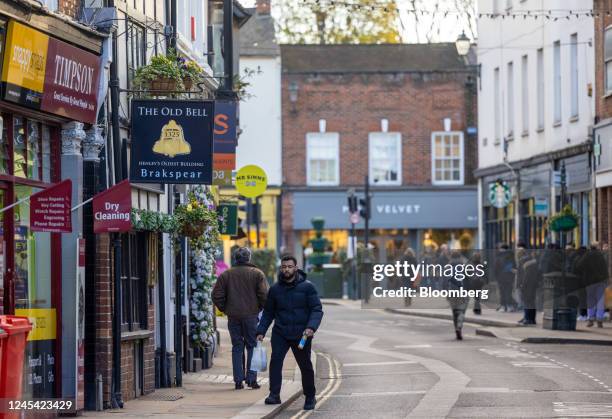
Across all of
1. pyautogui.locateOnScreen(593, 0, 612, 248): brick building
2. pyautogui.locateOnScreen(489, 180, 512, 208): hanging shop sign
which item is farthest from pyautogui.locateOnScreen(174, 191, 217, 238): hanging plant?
pyautogui.locateOnScreen(489, 180, 512, 208): hanging shop sign

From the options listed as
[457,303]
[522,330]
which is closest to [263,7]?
[522,330]

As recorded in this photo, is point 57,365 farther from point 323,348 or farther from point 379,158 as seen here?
point 379,158

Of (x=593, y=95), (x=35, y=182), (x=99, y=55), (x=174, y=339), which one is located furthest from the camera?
(x=593, y=95)

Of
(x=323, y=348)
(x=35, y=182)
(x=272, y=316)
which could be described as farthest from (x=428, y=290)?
(x=35, y=182)

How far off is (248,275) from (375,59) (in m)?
41.0

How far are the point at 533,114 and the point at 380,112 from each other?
15.8 m

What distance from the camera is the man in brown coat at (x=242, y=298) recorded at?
20.2 metres

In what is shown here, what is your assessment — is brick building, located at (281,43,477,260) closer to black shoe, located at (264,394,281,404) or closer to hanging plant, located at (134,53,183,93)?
hanging plant, located at (134,53,183,93)


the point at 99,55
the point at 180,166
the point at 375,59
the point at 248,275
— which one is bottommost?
the point at 248,275

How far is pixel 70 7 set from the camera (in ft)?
53.9

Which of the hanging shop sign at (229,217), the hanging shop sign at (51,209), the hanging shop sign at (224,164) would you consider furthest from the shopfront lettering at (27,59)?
the hanging shop sign at (229,217)

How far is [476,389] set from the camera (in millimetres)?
19547

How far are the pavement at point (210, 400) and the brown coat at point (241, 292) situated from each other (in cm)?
108

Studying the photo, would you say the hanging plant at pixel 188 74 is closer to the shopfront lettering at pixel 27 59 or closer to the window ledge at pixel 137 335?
the window ledge at pixel 137 335
